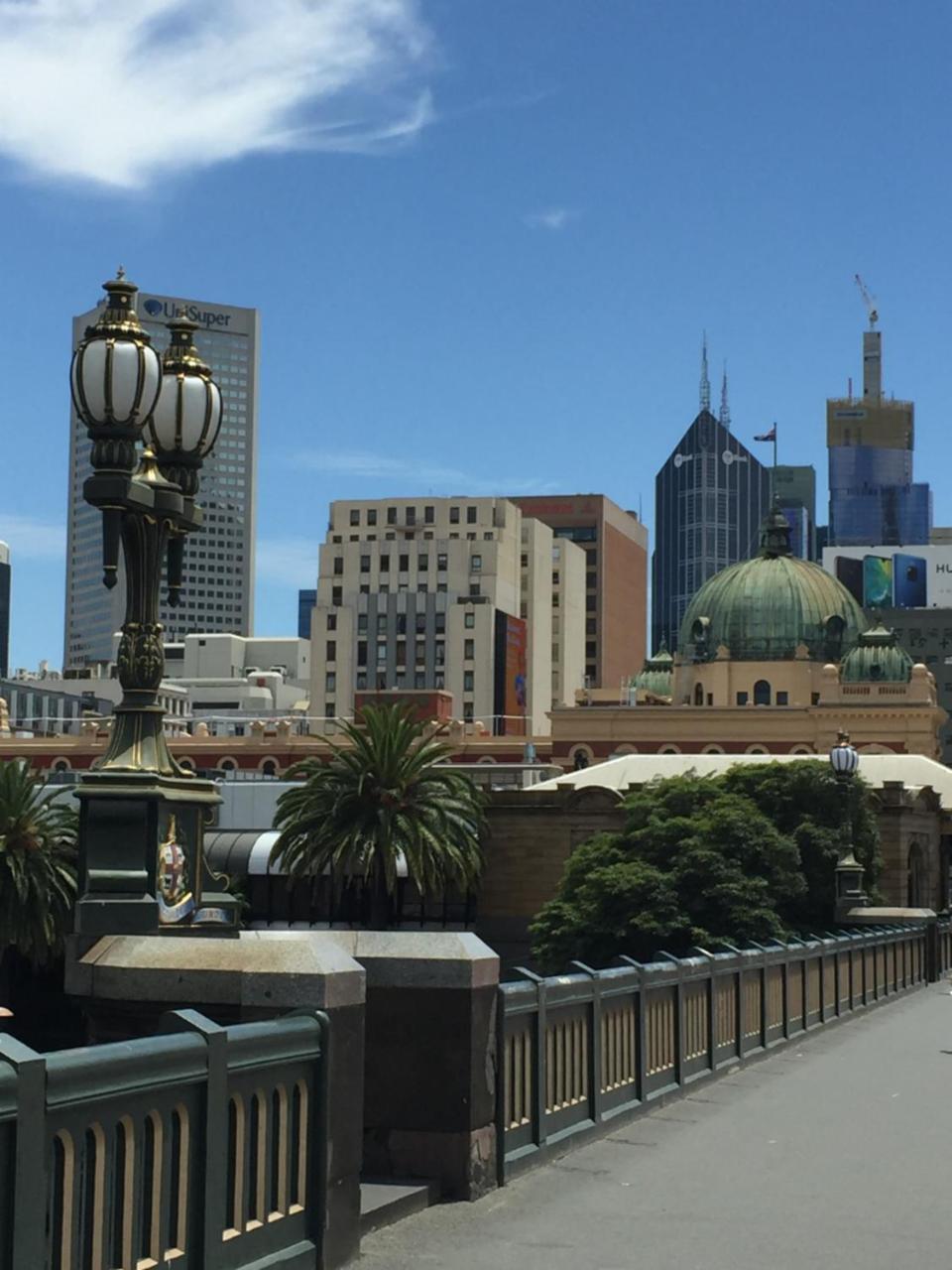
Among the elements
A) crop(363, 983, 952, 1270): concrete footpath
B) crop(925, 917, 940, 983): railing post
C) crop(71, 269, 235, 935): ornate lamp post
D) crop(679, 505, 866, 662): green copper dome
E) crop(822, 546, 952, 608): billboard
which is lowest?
crop(925, 917, 940, 983): railing post

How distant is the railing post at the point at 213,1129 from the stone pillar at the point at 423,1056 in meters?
2.70

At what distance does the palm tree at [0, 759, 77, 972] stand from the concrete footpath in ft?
148

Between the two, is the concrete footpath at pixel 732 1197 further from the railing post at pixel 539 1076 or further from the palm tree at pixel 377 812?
the palm tree at pixel 377 812

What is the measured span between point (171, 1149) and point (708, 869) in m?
55.4

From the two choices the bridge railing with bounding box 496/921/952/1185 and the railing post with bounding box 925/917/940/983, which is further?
the railing post with bounding box 925/917/940/983

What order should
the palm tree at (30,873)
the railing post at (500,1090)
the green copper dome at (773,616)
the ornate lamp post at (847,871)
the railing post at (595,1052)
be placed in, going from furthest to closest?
1. the green copper dome at (773,616)
2. the palm tree at (30,873)
3. the ornate lamp post at (847,871)
4. the railing post at (595,1052)
5. the railing post at (500,1090)

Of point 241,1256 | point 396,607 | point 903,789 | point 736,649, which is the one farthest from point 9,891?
point 396,607

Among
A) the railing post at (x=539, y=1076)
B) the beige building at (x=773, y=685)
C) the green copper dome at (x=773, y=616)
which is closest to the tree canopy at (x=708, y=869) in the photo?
the beige building at (x=773, y=685)

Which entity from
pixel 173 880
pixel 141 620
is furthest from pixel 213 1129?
pixel 141 620

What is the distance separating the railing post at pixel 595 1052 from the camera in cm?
1408

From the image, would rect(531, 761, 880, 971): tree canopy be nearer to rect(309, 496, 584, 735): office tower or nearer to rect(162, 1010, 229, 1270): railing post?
rect(162, 1010, 229, 1270): railing post

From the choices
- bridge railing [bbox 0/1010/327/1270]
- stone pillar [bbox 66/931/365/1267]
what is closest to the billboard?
stone pillar [bbox 66/931/365/1267]

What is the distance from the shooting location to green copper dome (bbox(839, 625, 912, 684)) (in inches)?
4500

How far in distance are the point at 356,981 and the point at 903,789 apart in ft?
242
